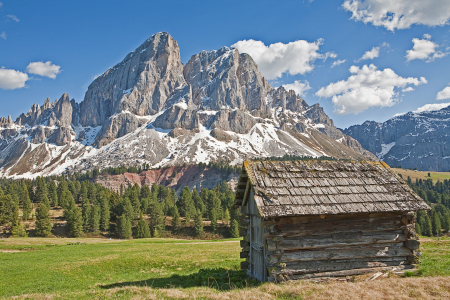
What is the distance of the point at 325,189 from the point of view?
14742 mm

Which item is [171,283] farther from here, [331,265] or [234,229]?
[234,229]

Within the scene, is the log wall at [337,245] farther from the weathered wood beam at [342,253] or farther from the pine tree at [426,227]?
the pine tree at [426,227]

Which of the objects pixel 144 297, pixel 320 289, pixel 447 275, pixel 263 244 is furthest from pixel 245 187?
pixel 447 275

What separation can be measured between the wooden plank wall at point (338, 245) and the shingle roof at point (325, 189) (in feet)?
2.47

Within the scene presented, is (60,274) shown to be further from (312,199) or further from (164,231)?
(164,231)

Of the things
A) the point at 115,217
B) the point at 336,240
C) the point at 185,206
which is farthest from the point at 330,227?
the point at 115,217

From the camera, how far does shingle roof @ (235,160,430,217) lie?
1362 centimetres

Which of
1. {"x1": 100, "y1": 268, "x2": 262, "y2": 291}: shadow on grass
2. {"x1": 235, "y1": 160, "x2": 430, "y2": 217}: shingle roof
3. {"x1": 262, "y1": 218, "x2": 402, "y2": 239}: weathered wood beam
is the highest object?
{"x1": 235, "y1": 160, "x2": 430, "y2": 217}: shingle roof

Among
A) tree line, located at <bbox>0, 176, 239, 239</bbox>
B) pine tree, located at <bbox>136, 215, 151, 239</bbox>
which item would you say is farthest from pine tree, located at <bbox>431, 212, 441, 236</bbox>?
pine tree, located at <bbox>136, 215, 151, 239</bbox>

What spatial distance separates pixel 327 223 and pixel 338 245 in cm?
122

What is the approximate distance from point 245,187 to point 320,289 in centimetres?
713

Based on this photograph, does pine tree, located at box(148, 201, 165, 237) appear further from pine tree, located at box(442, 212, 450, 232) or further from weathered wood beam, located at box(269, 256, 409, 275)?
pine tree, located at box(442, 212, 450, 232)

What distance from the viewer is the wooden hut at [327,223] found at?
1364 cm

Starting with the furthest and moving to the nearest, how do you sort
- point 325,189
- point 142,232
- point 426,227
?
point 426,227, point 142,232, point 325,189
